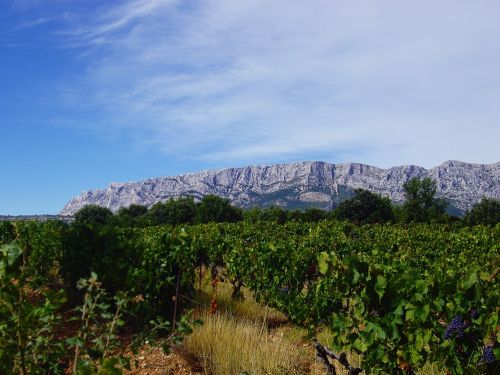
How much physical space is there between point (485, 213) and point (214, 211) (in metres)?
38.5

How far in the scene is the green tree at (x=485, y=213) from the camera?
63562mm

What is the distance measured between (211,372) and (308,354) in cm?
172

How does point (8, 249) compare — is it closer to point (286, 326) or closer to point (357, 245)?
point (286, 326)

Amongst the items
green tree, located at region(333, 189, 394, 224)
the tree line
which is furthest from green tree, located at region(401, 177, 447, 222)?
green tree, located at region(333, 189, 394, 224)

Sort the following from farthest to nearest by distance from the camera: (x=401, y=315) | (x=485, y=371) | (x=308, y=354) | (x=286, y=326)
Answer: (x=286, y=326) → (x=308, y=354) → (x=401, y=315) → (x=485, y=371)

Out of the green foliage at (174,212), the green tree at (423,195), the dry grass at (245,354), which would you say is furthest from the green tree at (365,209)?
the dry grass at (245,354)

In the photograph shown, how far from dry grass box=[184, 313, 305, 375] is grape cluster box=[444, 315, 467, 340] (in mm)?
1842

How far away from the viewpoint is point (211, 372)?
514 centimetres

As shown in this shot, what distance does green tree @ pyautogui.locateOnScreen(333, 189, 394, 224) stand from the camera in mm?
68312

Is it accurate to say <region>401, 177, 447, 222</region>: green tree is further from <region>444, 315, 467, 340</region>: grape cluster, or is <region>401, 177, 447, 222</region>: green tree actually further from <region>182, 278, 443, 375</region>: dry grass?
<region>444, 315, 467, 340</region>: grape cluster

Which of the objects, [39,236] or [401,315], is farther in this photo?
[39,236]

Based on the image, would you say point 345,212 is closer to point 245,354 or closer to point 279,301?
point 279,301

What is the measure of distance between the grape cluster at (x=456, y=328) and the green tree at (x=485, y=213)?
64.6 meters

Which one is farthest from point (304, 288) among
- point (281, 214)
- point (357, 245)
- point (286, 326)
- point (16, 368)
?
point (281, 214)
